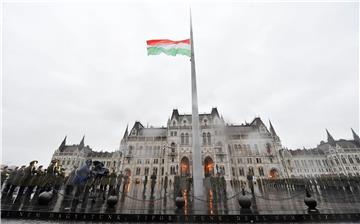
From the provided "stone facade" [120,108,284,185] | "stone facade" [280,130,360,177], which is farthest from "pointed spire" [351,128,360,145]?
"stone facade" [120,108,284,185]

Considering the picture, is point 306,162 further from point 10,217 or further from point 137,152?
point 10,217

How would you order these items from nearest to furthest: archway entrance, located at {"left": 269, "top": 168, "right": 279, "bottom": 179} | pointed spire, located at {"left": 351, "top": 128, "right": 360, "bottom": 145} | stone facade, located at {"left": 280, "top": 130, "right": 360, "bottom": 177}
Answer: archway entrance, located at {"left": 269, "top": 168, "right": 279, "bottom": 179}, stone facade, located at {"left": 280, "top": 130, "right": 360, "bottom": 177}, pointed spire, located at {"left": 351, "top": 128, "right": 360, "bottom": 145}

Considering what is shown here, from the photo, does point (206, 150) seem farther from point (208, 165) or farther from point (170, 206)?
point (170, 206)

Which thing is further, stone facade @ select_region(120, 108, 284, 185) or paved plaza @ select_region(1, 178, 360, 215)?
stone facade @ select_region(120, 108, 284, 185)

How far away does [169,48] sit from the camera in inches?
587

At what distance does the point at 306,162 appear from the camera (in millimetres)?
57031

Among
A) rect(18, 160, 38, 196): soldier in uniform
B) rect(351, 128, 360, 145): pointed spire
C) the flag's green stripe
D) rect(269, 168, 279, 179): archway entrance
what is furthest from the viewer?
rect(351, 128, 360, 145): pointed spire

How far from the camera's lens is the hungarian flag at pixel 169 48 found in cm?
1473

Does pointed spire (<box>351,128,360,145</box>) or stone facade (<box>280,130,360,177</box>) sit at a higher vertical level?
pointed spire (<box>351,128,360,145</box>)

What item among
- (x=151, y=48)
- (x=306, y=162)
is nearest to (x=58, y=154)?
(x=151, y=48)

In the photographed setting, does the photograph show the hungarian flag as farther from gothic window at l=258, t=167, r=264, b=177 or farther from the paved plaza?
gothic window at l=258, t=167, r=264, b=177

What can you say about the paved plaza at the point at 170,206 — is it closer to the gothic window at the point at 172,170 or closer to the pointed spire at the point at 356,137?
the gothic window at the point at 172,170

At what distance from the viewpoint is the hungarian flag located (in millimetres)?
14728

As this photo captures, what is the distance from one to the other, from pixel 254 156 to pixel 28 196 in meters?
47.5
